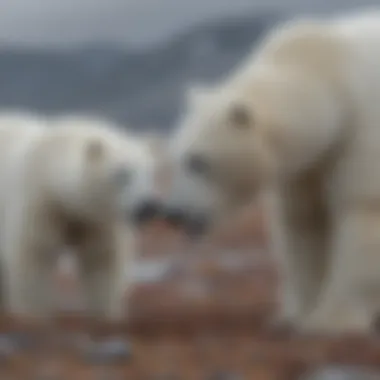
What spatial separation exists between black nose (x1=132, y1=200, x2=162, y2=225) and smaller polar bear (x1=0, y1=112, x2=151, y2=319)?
68mm

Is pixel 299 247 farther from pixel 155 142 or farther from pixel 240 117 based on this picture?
pixel 155 142

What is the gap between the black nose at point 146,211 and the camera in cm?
639

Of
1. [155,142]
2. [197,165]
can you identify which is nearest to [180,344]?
[197,165]

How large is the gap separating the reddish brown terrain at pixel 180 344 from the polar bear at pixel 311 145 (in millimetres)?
306

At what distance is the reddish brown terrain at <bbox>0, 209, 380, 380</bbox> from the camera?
190 inches

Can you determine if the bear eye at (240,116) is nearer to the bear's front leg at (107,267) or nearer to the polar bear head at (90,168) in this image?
the polar bear head at (90,168)

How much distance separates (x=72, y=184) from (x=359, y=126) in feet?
5.13

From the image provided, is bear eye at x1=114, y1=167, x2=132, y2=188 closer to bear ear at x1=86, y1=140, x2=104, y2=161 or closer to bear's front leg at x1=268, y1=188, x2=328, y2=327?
bear ear at x1=86, y1=140, x2=104, y2=161

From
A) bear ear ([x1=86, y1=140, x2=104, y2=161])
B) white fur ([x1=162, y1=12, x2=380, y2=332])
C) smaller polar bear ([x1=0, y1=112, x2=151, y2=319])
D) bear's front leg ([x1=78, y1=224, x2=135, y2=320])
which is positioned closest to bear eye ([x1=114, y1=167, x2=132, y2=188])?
smaller polar bear ([x1=0, y1=112, x2=151, y2=319])

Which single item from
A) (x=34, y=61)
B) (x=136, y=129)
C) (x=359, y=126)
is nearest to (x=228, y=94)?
(x=359, y=126)

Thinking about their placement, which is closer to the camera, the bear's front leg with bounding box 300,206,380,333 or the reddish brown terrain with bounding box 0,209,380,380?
the reddish brown terrain with bounding box 0,209,380,380

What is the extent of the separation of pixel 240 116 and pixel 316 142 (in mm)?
343

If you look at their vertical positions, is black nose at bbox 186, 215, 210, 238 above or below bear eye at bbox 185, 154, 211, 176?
below

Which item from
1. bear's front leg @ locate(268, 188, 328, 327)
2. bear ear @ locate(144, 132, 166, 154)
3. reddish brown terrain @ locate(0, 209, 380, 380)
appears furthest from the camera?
bear ear @ locate(144, 132, 166, 154)
